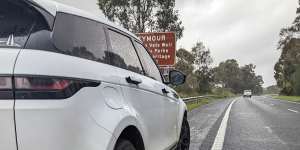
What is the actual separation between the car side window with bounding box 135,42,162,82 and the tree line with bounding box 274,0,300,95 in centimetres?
5864

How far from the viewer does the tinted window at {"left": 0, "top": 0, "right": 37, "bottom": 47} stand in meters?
2.53

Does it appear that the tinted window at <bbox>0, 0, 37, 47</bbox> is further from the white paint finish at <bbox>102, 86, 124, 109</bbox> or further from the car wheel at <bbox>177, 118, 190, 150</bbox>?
the car wheel at <bbox>177, 118, 190, 150</bbox>

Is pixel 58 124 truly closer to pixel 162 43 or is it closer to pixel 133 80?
pixel 133 80

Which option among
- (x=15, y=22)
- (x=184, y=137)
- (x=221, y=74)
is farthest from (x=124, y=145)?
(x=221, y=74)

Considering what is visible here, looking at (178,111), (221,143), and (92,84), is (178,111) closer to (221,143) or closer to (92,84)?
(92,84)

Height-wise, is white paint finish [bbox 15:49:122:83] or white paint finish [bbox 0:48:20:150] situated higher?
white paint finish [bbox 15:49:122:83]

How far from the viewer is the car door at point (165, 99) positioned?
448cm

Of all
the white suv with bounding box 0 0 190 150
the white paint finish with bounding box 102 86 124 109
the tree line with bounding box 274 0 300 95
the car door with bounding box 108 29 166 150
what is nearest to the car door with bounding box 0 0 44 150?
the white suv with bounding box 0 0 190 150

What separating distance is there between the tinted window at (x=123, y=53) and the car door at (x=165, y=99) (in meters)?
0.25

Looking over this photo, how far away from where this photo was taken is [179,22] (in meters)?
31.2

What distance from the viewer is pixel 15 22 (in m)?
2.61

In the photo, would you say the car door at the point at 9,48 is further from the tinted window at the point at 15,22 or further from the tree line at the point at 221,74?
the tree line at the point at 221,74

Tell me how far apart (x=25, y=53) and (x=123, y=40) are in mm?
1637

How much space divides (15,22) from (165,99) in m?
2.42
